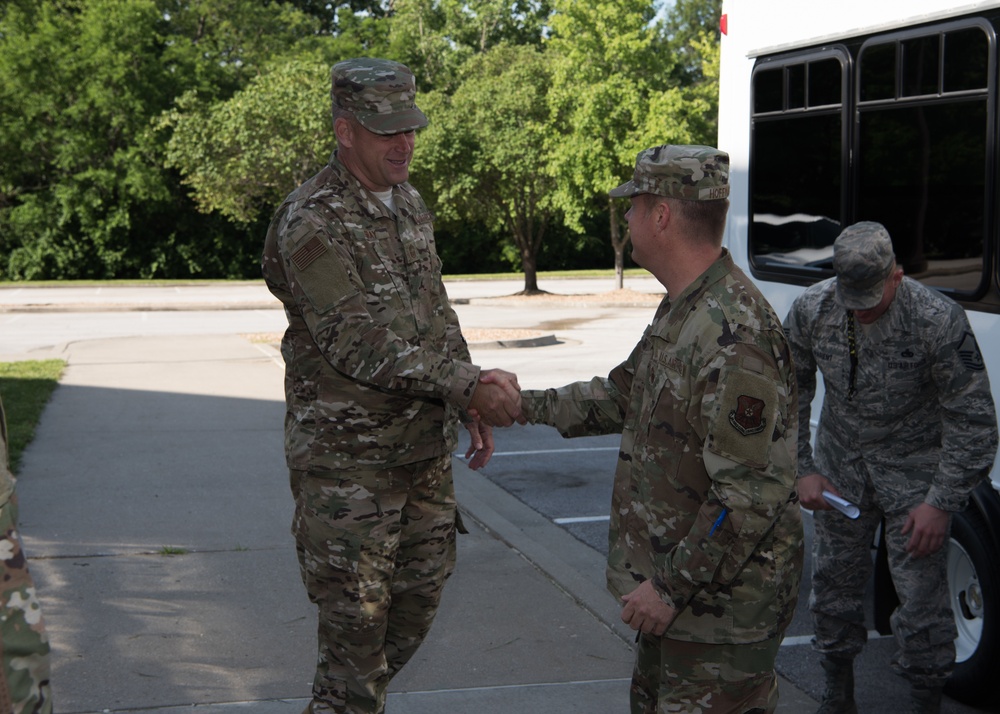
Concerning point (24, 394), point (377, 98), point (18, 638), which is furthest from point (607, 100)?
point (18, 638)

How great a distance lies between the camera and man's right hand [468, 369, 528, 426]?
369 cm

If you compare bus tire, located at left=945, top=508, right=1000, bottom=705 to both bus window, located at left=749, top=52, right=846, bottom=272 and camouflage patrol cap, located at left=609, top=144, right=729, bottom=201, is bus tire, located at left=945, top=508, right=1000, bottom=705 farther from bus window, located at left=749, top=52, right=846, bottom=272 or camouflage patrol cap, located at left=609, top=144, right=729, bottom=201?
camouflage patrol cap, located at left=609, top=144, right=729, bottom=201

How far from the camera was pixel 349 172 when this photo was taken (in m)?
3.84

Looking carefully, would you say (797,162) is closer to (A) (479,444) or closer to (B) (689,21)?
(A) (479,444)

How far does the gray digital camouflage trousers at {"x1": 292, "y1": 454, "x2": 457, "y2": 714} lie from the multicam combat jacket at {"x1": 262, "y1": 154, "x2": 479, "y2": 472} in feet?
0.31

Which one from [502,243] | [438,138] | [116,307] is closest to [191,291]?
[116,307]

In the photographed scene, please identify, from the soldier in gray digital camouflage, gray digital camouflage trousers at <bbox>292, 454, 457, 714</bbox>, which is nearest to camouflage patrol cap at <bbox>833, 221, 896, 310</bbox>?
the soldier in gray digital camouflage

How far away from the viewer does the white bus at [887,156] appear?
4.71 m

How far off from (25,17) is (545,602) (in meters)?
37.2

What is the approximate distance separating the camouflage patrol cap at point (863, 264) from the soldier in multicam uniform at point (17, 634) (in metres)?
2.88

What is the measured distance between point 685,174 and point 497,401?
3.72 feet

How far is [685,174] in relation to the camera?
2807 mm

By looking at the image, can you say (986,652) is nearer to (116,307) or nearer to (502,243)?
(116,307)

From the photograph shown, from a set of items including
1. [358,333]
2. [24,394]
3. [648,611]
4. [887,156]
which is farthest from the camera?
[24,394]
